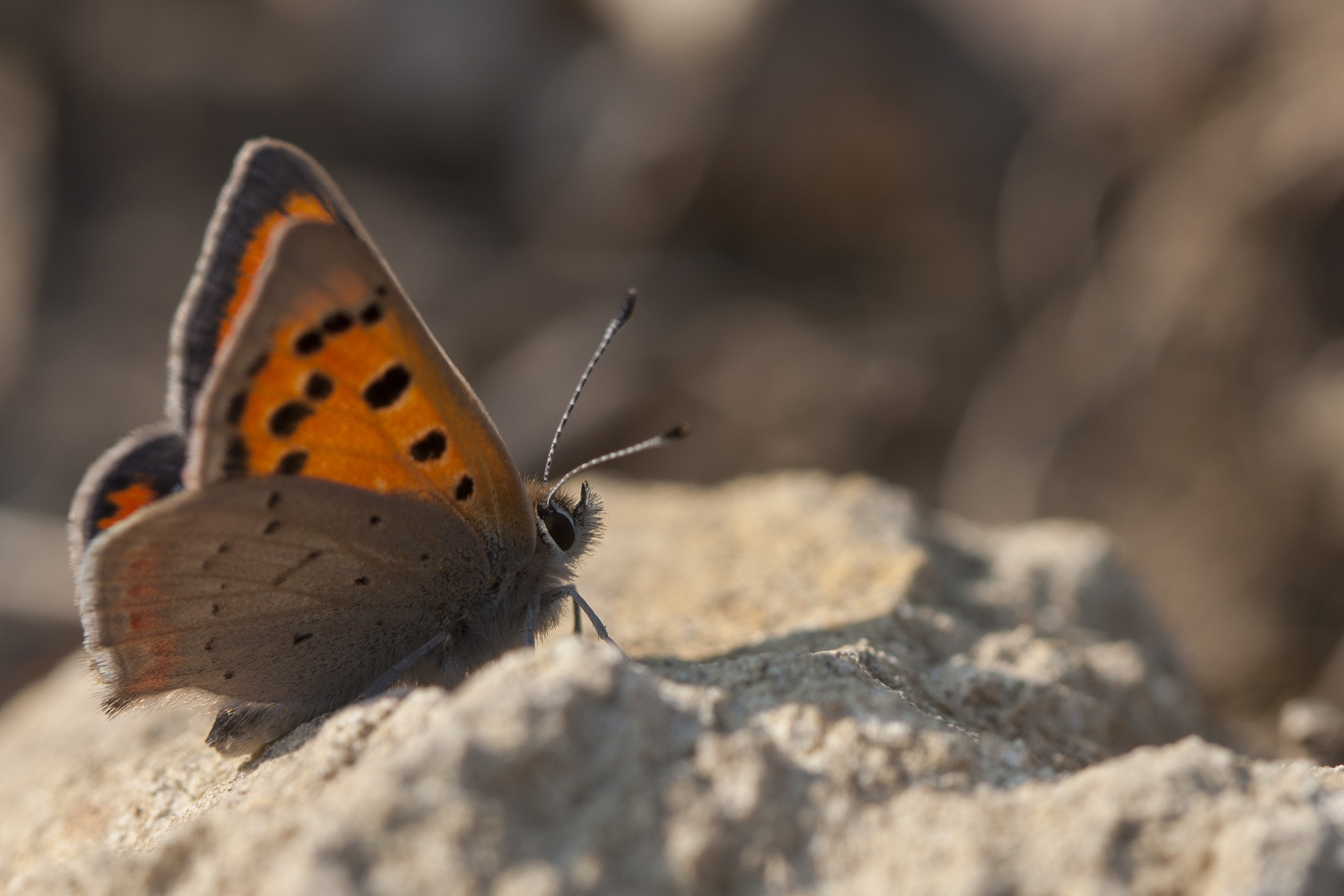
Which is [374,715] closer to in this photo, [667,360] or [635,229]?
[667,360]

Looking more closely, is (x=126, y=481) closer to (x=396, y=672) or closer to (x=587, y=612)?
(x=396, y=672)

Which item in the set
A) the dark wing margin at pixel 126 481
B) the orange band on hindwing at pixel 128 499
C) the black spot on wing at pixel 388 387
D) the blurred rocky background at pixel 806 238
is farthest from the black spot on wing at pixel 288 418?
the blurred rocky background at pixel 806 238

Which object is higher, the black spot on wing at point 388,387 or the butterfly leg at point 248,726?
the black spot on wing at point 388,387

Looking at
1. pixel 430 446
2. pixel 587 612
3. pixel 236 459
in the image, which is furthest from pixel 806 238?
→ pixel 236 459

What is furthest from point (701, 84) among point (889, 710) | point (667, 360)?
point (889, 710)

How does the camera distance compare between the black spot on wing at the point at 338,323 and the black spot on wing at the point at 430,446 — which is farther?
the black spot on wing at the point at 430,446

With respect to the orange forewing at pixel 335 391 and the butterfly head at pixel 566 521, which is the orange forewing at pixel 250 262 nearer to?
the orange forewing at pixel 335 391

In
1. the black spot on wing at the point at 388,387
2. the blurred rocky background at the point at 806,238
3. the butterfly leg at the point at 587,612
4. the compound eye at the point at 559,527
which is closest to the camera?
the black spot on wing at the point at 388,387
